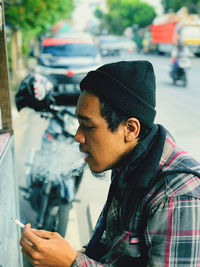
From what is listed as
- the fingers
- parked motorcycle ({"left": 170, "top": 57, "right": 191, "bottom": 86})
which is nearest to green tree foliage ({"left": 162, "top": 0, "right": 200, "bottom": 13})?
parked motorcycle ({"left": 170, "top": 57, "right": 191, "bottom": 86})

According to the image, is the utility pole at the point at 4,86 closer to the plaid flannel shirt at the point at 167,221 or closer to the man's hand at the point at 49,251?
the man's hand at the point at 49,251

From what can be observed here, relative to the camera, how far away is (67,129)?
2904 millimetres

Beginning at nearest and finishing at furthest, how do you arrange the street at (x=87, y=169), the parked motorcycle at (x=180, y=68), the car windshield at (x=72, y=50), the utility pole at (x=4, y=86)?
the utility pole at (x=4, y=86), the street at (x=87, y=169), the car windshield at (x=72, y=50), the parked motorcycle at (x=180, y=68)

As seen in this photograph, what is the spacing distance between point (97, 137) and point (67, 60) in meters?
8.82

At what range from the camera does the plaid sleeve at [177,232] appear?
38.1 inches

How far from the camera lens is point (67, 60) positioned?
9.55 m

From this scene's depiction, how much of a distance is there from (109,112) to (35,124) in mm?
5928

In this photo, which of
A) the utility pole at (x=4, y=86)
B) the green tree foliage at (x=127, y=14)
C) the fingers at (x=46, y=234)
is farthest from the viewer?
the green tree foliage at (x=127, y=14)

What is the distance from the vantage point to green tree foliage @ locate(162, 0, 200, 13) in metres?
40.6

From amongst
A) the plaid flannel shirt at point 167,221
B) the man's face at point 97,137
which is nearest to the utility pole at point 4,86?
the man's face at point 97,137

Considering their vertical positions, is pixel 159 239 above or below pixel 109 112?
below

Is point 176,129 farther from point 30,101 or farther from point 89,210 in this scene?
point 30,101

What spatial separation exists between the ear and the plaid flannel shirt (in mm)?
140

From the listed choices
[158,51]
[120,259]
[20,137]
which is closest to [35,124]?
[20,137]
